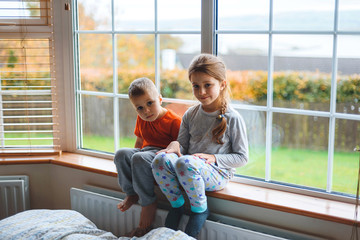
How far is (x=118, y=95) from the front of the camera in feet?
7.94

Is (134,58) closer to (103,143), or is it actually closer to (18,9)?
(103,143)

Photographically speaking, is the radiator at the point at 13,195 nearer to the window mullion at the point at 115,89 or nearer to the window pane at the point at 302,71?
the window mullion at the point at 115,89

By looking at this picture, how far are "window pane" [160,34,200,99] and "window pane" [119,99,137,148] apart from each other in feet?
0.79

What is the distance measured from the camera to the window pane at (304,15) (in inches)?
69.2

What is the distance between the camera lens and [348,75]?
1.74 meters

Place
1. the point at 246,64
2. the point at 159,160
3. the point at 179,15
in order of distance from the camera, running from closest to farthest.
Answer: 1. the point at 159,160
2. the point at 246,64
3. the point at 179,15

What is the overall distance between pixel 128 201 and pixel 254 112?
0.76m

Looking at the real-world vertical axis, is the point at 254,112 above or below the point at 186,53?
below

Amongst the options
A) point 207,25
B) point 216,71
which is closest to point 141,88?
point 216,71

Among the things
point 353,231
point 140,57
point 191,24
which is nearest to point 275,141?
point 353,231

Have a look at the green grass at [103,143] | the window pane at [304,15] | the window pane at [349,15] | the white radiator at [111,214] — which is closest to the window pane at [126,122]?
the green grass at [103,143]

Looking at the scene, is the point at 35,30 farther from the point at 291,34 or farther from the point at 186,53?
the point at 291,34

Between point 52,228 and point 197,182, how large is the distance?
0.72m

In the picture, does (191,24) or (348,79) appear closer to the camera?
(348,79)
